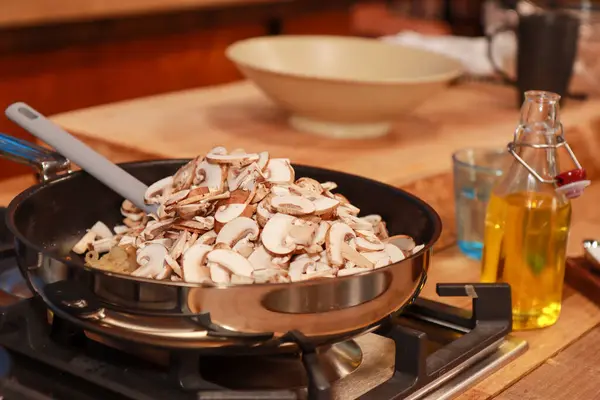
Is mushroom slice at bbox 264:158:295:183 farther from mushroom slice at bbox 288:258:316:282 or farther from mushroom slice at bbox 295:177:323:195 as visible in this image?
mushroom slice at bbox 288:258:316:282

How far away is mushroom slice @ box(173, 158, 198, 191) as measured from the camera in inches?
38.6

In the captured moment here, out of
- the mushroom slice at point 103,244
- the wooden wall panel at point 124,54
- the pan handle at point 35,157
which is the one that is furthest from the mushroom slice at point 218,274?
the wooden wall panel at point 124,54

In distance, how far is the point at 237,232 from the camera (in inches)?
35.1

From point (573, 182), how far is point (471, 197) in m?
0.30

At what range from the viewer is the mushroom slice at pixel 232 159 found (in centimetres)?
98

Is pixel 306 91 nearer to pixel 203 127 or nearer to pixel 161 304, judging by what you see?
pixel 203 127

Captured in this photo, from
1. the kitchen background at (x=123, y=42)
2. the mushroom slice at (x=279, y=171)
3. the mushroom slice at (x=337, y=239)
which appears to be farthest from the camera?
the kitchen background at (x=123, y=42)

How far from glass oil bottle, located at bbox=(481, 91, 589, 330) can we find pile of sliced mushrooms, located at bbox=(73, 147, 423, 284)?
160 millimetres

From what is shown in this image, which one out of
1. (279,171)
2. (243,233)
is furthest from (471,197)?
(243,233)

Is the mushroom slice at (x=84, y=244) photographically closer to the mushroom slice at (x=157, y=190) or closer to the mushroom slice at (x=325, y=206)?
the mushroom slice at (x=157, y=190)

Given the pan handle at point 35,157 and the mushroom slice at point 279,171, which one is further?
the pan handle at point 35,157

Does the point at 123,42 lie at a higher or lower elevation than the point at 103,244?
lower

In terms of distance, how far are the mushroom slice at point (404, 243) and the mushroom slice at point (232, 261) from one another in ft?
0.71

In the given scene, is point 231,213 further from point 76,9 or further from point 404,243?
point 76,9
